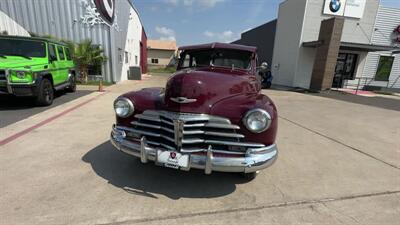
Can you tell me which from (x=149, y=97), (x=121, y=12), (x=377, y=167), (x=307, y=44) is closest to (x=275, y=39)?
(x=307, y=44)

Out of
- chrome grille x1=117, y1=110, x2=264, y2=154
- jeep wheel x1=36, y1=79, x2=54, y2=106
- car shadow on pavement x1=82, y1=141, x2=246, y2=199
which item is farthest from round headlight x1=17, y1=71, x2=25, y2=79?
chrome grille x1=117, y1=110, x2=264, y2=154

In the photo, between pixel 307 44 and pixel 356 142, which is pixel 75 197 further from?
pixel 307 44

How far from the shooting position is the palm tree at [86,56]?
537 inches

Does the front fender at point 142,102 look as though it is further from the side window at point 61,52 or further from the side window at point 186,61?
the side window at point 61,52

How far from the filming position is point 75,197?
2695mm

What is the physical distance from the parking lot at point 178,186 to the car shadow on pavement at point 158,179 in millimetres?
13

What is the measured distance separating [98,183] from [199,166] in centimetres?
141

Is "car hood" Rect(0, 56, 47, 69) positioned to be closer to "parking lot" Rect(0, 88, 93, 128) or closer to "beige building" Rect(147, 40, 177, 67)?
"parking lot" Rect(0, 88, 93, 128)

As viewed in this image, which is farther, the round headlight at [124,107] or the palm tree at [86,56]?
the palm tree at [86,56]

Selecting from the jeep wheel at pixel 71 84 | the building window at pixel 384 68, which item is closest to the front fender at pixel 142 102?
the jeep wheel at pixel 71 84

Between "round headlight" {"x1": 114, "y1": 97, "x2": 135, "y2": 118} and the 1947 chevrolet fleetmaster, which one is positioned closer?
the 1947 chevrolet fleetmaster

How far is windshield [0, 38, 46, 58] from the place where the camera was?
6.89 m

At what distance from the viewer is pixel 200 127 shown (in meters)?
2.71

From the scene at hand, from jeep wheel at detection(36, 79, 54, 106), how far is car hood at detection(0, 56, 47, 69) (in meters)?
0.54
